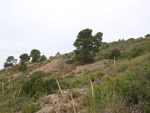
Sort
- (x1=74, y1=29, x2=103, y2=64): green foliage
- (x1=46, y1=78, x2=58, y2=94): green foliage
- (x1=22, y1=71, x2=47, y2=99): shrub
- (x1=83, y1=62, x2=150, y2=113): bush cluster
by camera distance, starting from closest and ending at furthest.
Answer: (x1=83, y1=62, x2=150, y2=113): bush cluster < (x1=22, y1=71, x2=47, y2=99): shrub < (x1=46, y1=78, x2=58, y2=94): green foliage < (x1=74, y1=29, x2=103, y2=64): green foliage

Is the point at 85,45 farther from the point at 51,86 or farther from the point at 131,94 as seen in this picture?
the point at 131,94

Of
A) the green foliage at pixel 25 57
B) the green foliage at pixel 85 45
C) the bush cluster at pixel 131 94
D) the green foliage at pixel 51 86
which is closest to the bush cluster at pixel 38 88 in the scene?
the green foliage at pixel 51 86

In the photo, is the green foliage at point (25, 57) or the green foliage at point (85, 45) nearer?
the green foliage at point (85, 45)

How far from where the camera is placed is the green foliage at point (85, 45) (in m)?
19.6

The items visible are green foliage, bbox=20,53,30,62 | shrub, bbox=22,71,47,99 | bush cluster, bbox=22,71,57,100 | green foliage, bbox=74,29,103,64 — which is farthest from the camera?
green foliage, bbox=20,53,30,62

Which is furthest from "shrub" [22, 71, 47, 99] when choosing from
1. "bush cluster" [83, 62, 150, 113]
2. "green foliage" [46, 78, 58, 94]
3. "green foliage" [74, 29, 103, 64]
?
"green foliage" [74, 29, 103, 64]

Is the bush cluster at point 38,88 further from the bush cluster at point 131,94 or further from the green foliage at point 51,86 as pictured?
the bush cluster at point 131,94

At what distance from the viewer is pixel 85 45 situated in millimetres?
20266

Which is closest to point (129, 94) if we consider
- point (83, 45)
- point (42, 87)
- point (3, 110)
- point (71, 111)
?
point (71, 111)

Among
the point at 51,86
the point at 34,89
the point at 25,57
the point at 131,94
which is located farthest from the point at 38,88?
the point at 25,57

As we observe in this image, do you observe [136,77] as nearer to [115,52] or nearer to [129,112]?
[129,112]

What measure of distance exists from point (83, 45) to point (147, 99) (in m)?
18.1

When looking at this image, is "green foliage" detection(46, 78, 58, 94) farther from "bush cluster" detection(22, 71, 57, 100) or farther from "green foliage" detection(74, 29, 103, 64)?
"green foliage" detection(74, 29, 103, 64)

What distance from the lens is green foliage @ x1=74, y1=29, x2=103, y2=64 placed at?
64.3 ft
